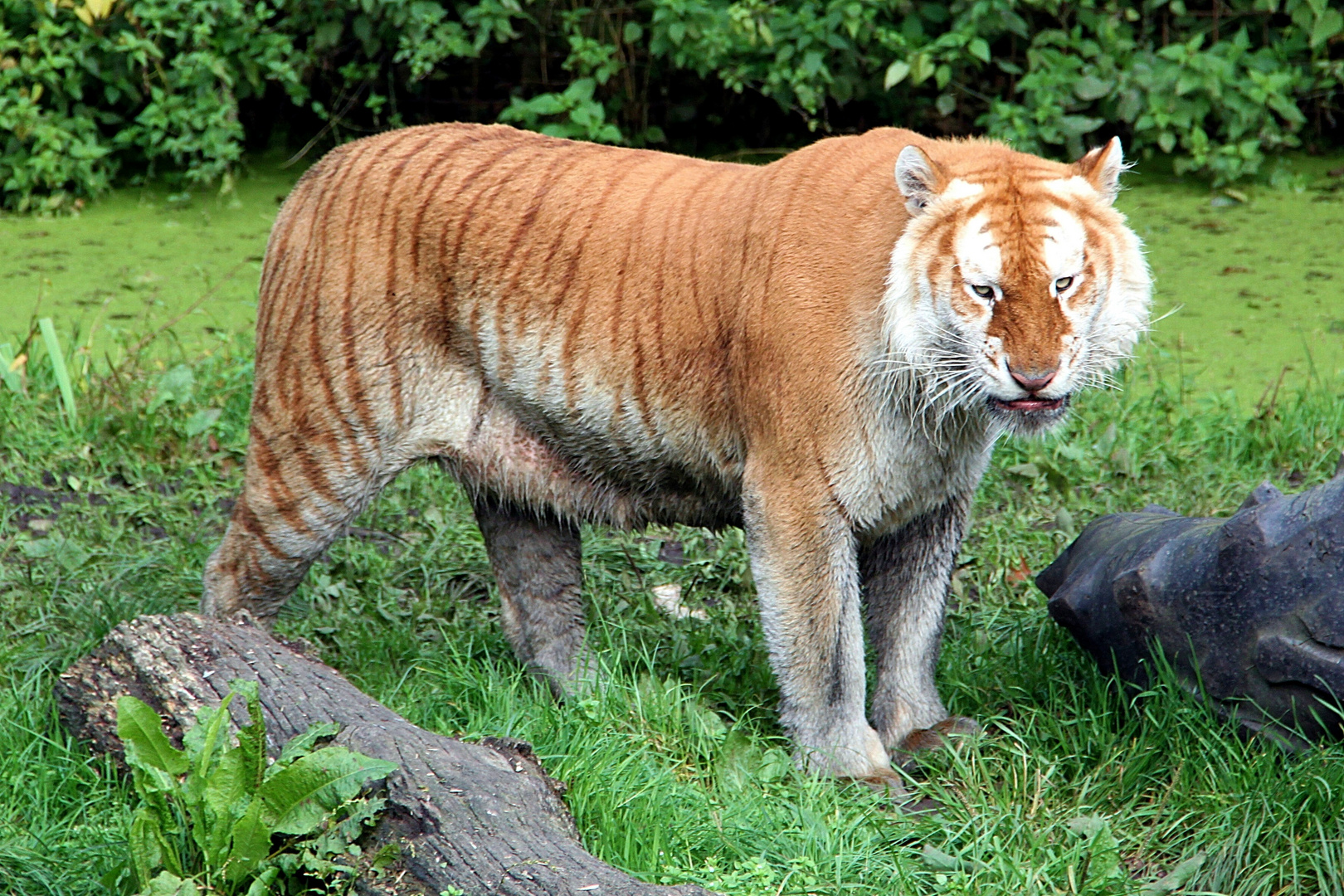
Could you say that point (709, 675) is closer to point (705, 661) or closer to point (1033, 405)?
point (705, 661)

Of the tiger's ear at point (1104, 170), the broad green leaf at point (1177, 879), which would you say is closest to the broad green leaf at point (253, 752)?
the broad green leaf at point (1177, 879)

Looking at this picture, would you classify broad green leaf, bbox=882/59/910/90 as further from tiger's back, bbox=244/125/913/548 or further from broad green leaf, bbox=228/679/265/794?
broad green leaf, bbox=228/679/265/794

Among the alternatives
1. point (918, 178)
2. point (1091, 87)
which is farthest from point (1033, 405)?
point (1091, 87)

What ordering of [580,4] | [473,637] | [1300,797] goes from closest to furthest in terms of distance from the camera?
[1300,797] → [473,637] → [580,4]

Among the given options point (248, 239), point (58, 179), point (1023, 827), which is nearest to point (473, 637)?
point (1023, 827)

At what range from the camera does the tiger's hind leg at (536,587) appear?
413cm

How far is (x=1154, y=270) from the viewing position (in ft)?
22.1

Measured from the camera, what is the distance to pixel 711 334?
357 centimetres

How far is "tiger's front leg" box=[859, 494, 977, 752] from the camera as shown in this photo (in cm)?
371

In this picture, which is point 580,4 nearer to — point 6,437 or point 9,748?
point 6,437

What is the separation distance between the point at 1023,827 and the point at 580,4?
638cm

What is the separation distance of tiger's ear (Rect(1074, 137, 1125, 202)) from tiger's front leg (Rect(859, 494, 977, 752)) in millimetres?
836

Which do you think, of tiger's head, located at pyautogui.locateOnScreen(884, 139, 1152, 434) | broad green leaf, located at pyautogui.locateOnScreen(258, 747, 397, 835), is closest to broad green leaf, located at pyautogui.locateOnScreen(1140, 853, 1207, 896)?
tiger's head, located at pyautogui.locateOnScreen(884, 139, 1152, 434)

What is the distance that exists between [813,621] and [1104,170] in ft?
4.03
